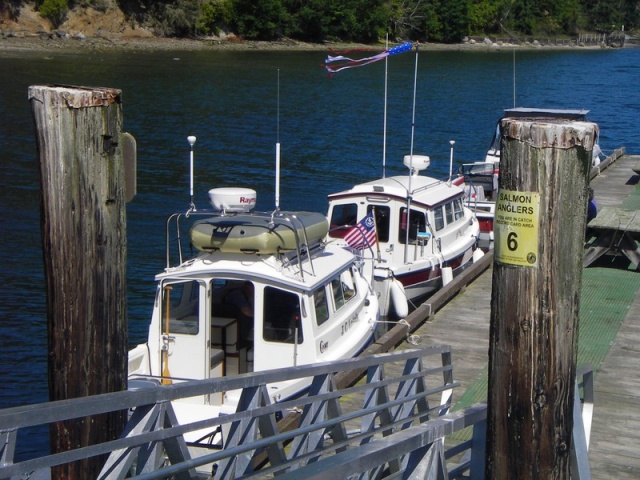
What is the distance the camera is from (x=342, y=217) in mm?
18250

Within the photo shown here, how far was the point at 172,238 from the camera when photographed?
23.9m

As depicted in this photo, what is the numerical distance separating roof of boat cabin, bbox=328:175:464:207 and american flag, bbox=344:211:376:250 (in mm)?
950

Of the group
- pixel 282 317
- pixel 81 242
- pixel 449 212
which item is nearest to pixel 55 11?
pixel 449 212

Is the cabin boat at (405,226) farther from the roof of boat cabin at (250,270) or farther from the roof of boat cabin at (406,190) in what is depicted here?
the roof of boat cabin at (250,270)

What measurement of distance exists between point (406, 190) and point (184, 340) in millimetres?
7730

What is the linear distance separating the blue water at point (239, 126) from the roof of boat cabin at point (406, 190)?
6.57 ft

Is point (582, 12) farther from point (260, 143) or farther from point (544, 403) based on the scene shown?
point (544, 403)

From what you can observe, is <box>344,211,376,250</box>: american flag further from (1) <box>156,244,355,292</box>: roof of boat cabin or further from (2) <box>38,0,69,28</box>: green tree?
(2) <box>38,0,69,28</box>: green tree

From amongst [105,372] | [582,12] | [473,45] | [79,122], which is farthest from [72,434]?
[582,12]

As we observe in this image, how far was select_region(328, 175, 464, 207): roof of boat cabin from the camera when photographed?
58.9 feet

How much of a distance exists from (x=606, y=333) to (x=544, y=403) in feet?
27.1

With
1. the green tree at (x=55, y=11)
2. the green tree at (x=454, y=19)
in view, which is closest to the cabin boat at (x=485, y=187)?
the green tree at (x=55, y=11)

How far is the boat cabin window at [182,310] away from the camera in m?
11.4

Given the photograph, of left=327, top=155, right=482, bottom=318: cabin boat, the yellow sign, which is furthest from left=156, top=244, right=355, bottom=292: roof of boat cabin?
the yellow sign
